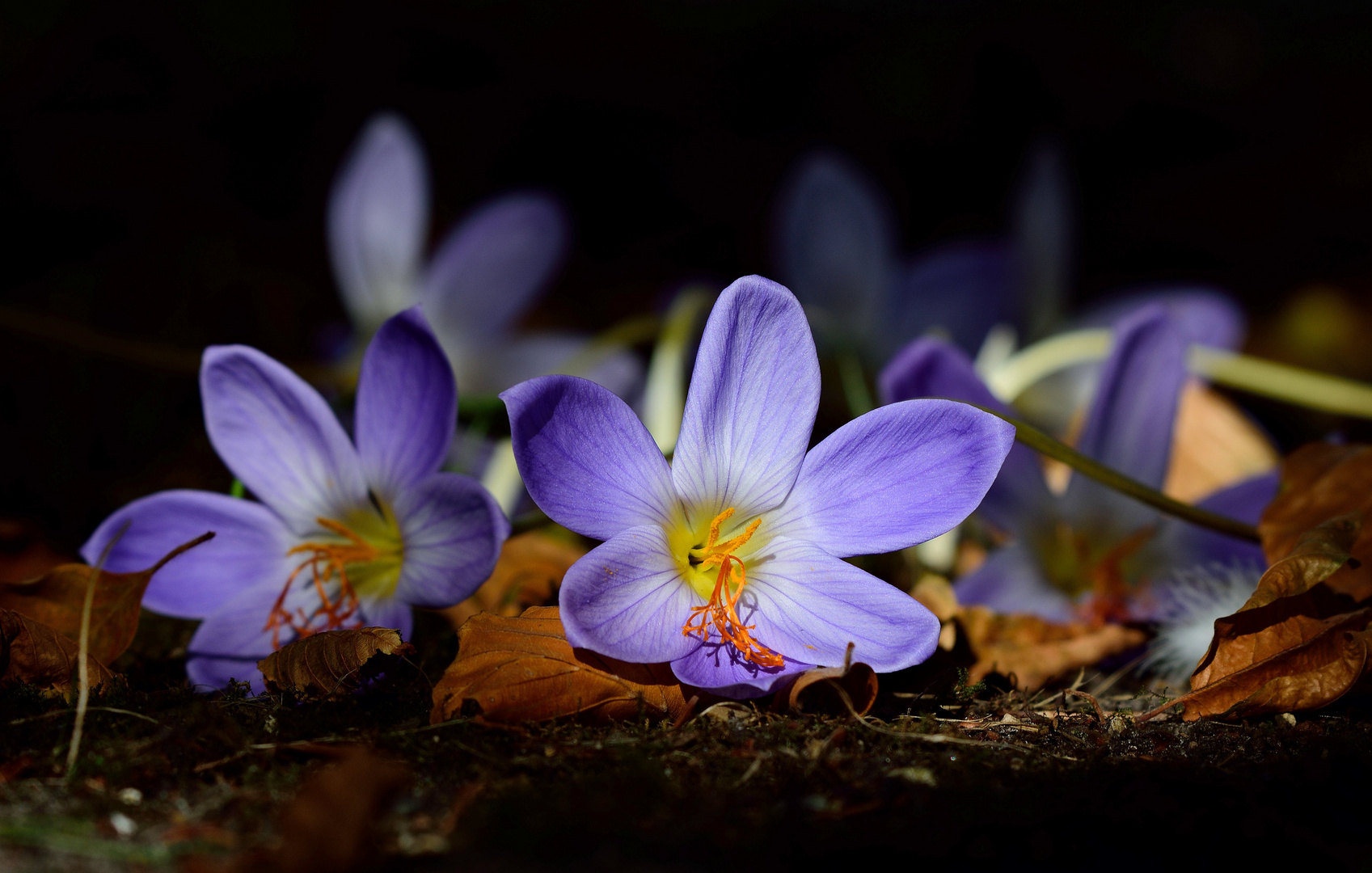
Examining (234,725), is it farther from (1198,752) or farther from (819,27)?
(819,27)

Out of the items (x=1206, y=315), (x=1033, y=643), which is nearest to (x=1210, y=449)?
(x=1206, y=315)

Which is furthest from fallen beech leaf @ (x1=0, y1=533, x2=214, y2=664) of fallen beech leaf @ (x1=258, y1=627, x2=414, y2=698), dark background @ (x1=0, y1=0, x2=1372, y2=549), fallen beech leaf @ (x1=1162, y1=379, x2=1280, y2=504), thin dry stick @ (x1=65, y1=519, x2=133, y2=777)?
fallen beech leaf @ (x1=1162, y1=379, x2=1280, y2=504)

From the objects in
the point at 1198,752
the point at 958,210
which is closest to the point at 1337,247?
the point at 958,210

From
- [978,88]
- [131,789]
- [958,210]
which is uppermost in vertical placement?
[978,88]

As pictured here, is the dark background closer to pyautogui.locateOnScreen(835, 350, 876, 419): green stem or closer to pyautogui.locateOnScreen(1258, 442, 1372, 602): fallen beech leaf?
pyautogui.locateOnScreen(835, 350, 876, 419): green stem

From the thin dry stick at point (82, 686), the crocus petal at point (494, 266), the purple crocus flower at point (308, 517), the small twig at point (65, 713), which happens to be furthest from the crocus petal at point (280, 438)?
the crocus petal at point (494, 266)
